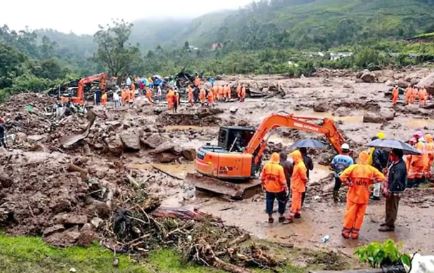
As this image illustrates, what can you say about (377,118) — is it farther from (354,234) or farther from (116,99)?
(354,234)

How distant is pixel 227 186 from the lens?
14.1m

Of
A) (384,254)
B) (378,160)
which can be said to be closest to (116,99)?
(378,160)

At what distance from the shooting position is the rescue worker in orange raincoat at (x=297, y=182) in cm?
1166

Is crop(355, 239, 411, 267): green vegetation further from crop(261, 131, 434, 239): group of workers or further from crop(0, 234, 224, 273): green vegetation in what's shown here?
crop(261, 131, 434, 239): group of workers

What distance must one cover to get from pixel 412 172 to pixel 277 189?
4.48 metres

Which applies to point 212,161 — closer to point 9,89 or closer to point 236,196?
point 236,196

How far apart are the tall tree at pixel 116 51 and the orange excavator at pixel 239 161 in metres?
40.8

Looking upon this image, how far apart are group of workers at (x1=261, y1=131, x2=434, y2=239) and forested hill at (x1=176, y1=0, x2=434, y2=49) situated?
74026 millimetres

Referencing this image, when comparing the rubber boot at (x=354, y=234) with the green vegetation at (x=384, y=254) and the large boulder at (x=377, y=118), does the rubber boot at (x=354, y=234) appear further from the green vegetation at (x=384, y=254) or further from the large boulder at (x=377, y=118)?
the large boulder at (x=377, y=118)

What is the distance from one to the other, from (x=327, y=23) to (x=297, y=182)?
108721mm

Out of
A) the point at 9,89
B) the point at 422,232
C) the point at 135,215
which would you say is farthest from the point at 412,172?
the point at 9,89

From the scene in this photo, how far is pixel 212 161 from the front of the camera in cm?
1395

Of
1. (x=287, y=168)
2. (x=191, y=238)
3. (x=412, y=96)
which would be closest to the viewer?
(x=191, y=238)

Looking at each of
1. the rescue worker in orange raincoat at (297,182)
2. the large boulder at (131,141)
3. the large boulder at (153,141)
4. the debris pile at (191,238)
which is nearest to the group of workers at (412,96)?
the large boulder at (153,141)
